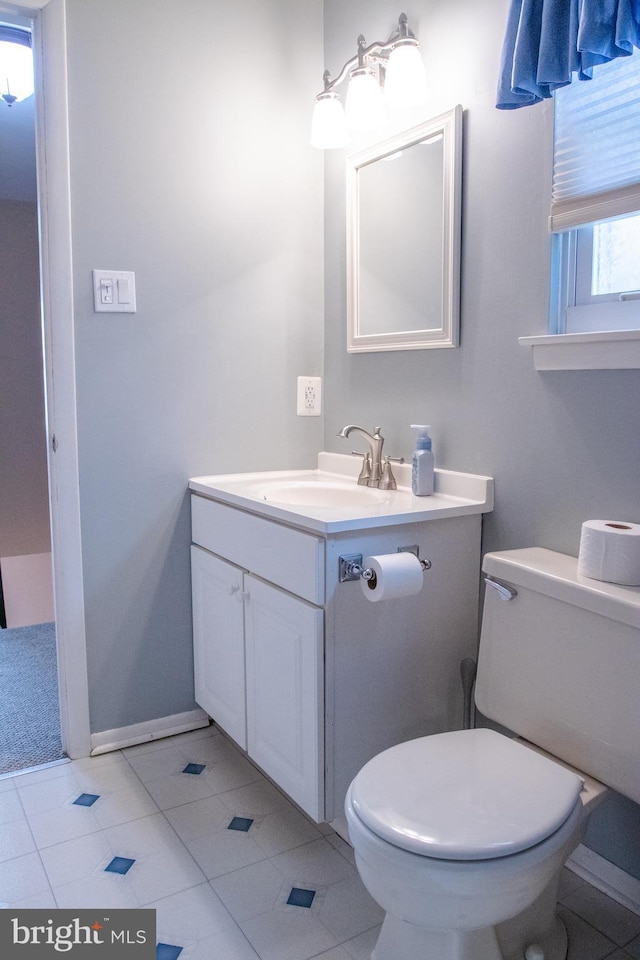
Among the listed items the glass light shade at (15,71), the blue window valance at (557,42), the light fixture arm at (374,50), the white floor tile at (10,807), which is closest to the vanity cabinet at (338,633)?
the white floor tile at (10,807)

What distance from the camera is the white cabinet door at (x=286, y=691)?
1519 millimetres

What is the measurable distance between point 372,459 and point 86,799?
1164mm

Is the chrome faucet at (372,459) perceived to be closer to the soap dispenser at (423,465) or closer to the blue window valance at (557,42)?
the soap dispenser at (423,465)

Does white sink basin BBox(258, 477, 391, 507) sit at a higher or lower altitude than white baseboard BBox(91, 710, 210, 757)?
higher

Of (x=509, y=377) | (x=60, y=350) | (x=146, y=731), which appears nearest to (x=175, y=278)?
(x=60, y=350)

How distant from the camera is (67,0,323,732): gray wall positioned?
194cm

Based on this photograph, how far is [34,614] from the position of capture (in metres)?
4.34

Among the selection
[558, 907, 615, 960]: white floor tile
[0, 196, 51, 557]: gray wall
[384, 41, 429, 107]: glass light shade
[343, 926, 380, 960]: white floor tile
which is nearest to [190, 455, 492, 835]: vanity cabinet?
[343, 926, 380, 960]: white floor tile

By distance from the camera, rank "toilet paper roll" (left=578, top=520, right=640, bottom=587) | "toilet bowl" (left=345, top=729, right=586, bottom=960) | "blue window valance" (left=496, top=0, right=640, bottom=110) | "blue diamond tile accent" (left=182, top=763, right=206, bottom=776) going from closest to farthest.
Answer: "toilet bowl" (left=345, top=729, right=586, bottom=960)
"blue window valance" (left=496, top=0, right=640, bottom=110)
"toilet paper roll" (left=578, top=520, right=640, bottom=587)
"blue diamond tile accent" (left=182, top=763, right=206, bottom=776)

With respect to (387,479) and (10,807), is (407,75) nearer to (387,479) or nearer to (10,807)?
(387,479)

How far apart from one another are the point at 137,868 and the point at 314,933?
0.43 metres

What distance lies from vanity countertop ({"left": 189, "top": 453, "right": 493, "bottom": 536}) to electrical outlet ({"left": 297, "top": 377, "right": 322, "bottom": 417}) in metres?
0.15

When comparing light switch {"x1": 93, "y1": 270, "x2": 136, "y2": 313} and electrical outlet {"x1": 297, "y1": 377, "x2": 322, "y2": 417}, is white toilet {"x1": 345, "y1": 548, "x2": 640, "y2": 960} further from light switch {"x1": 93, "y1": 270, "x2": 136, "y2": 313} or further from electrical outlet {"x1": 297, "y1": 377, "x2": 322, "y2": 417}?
light switch {"x1": 93, "y1": 270, "x2": 136, "y2": 313}

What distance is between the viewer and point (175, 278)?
205 centimetres
